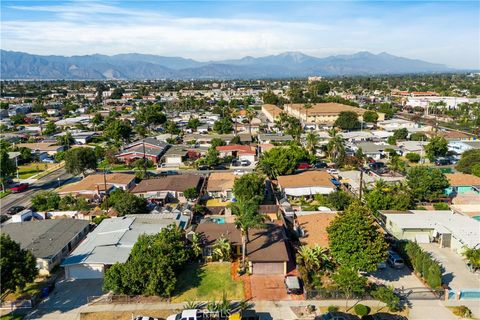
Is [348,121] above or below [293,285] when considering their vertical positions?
above

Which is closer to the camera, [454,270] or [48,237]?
[454,270]

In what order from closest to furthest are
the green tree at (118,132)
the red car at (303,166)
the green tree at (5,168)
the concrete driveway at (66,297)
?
the concrete driveway at (66,297) < the green tree at (5,168) < the red car at (303,166) < the green tree at (118,132)

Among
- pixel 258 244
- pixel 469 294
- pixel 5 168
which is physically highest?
pixel 5 168

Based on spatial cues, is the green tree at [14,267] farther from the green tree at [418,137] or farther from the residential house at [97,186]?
the green tree at [418,137]

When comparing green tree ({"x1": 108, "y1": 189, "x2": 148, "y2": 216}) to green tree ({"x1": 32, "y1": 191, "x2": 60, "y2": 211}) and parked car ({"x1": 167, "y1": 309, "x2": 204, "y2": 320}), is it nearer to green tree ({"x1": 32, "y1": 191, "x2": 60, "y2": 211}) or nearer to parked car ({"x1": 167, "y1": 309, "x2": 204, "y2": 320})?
green tree ({"x1": 32, "y1": 191, "x2": 60, "y2": 211})

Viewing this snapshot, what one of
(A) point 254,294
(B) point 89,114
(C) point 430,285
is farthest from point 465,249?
(B) point 89,114

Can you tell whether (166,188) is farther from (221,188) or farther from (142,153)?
(142,153)

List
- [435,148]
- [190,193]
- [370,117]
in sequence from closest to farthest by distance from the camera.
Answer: [190,193] < [435,148] < [370,117]

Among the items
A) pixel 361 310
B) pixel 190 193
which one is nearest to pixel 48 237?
pixel 190 193

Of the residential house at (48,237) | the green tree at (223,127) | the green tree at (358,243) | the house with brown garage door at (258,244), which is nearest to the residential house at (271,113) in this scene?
the green tree at (223,127)
